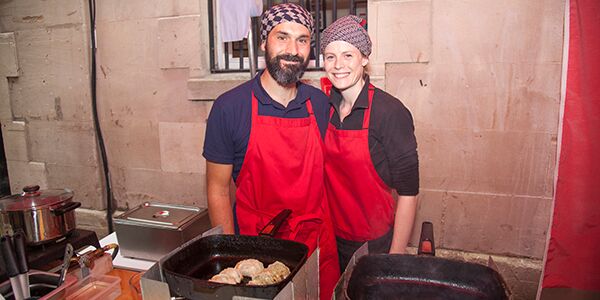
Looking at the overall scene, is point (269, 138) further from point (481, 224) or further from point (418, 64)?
point (481, 224)

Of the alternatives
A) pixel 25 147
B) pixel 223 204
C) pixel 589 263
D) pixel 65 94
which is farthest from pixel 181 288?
pixel 25 147

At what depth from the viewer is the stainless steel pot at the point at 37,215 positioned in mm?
1704

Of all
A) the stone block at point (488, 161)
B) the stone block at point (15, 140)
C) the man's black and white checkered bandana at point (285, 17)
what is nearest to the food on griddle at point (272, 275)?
the man's black and white checkered bandana at point (285, 17)

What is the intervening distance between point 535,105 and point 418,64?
33.1 inches

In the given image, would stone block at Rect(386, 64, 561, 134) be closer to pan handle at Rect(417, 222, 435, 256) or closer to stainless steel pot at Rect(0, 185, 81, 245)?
pan handle at Rect(417, 222, 435, 256)

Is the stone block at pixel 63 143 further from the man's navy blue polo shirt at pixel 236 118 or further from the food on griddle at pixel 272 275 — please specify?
the food on griddle at pixel 272 275

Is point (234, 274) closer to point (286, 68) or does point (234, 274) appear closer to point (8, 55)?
point (286, 68)

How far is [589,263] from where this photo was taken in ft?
7.20

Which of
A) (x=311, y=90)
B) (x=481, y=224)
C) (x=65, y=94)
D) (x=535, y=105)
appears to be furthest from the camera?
(x=65, y=94)

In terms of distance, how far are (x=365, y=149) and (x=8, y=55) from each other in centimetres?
404

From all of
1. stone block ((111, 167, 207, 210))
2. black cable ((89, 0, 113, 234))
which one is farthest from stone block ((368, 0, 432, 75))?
black cable ((89, 0, 113, 234))

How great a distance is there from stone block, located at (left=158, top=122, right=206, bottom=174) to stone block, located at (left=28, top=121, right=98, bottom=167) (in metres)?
0.79

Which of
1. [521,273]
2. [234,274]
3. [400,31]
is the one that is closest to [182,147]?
[400,31]

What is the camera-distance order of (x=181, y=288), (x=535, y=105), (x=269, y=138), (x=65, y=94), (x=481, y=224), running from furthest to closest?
(x=65, y=94)
(x=481, y=224)
(x=535, y=105)
(x=269, y=138)
(x=181, y=288)
